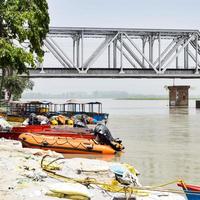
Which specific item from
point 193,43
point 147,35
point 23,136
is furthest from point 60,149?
point 193,43

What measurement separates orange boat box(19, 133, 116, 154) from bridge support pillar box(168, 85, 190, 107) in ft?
408

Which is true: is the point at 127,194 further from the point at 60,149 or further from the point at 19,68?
the point at 60,149

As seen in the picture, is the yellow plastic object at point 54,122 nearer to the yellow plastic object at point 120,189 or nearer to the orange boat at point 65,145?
the orange boat at point 65,145

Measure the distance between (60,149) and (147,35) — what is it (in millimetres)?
79990

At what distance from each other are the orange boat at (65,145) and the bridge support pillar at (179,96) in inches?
4898

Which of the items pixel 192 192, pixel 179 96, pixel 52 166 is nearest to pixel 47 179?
pixel 52 166

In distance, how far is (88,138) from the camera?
28.9 m

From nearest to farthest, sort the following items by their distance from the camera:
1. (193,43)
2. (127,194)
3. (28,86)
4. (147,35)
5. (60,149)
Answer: (127,194), (60,149), (28,86), (147,35), (193,43)

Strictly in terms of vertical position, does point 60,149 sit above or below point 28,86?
below

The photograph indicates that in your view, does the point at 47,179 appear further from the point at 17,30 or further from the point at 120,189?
the point at 17,30

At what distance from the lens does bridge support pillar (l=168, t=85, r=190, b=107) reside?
14950cm

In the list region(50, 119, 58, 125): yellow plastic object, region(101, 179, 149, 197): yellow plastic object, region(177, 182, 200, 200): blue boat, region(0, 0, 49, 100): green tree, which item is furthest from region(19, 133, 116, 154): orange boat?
region(50, 119, 58, 125): yellow plastic object

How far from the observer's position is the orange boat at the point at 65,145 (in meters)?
26.1

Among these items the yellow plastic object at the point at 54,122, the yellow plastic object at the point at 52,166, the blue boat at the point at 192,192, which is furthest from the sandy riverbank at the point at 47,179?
the yellow plastic object at the point at 54,122
